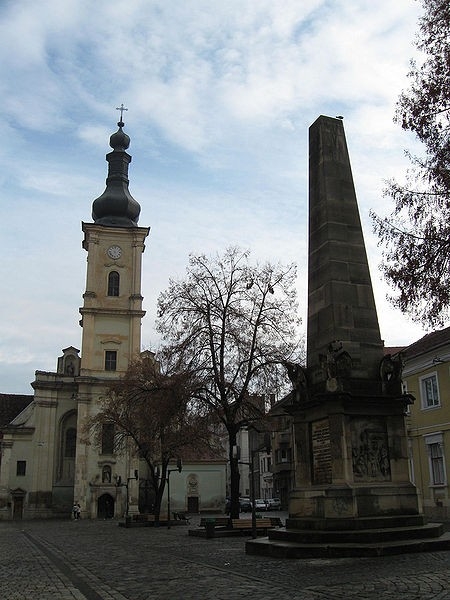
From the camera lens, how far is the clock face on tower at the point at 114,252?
59094mm

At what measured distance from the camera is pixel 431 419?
29.8 meters

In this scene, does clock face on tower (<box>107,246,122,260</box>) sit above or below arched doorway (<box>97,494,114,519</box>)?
above

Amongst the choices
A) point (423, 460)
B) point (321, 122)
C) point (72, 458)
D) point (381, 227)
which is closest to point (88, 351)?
point (72, 458)

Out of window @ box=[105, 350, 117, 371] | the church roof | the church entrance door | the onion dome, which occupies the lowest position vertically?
the church entrance door

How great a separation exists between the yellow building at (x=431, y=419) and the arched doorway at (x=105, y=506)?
29243 millimetres

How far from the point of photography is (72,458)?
56.1 meters

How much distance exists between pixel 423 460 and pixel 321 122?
2034 centimetres

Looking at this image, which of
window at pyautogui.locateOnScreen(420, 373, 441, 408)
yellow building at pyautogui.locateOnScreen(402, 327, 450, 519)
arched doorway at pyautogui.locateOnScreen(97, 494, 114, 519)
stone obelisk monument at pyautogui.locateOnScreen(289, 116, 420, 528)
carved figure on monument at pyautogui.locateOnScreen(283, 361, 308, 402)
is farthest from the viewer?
arched doorway at pyautogui.locateOnScreen(97, 494, 114, 519)

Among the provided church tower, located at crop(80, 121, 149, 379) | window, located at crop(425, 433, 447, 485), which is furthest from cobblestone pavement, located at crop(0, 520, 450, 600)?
church tower, located at crop(80, 121, 149, 379)

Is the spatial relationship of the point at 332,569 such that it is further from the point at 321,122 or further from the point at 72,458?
the point at 72,458

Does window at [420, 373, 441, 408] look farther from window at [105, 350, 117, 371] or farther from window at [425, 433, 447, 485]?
window at [105, 350, 117, 371]

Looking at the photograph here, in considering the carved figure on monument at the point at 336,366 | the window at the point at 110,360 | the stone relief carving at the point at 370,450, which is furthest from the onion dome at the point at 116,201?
the stone relief carving at the point at 370,450

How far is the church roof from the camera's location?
62125mm

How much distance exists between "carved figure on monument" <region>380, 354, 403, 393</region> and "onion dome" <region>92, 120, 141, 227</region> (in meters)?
49.0
